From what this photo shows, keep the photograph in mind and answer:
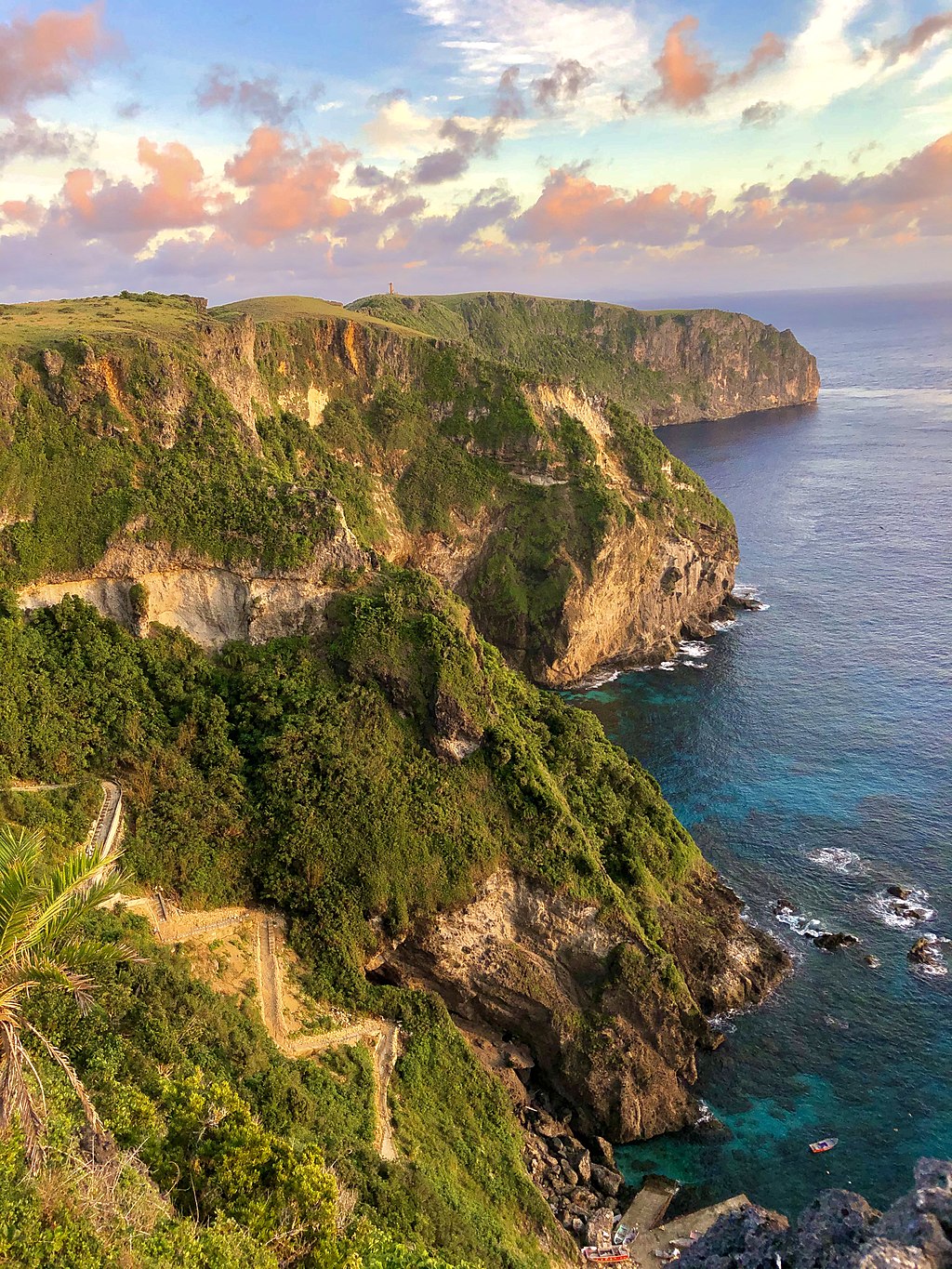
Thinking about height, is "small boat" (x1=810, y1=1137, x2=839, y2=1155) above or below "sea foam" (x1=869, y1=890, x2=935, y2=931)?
below

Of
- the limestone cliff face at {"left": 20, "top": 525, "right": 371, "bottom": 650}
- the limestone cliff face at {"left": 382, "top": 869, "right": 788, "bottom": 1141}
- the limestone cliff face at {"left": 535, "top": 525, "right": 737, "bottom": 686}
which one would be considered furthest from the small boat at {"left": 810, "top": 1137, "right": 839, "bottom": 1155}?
the limestone cliff face at {"left": 535, "top": 525, "right": 737, "bottom": 686}

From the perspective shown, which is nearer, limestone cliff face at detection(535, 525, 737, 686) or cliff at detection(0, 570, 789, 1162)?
cliff at detection(0, 570, 789, 1162)

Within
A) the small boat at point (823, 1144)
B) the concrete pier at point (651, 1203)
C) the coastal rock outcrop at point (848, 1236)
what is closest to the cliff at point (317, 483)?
the concrete pier at point (651, 1203)

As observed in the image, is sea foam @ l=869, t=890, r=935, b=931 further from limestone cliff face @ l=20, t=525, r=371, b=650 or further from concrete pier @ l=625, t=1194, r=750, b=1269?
limestone cliff face @ l=20, t=525, r=371, b=650

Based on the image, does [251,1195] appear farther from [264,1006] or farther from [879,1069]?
[879,1069]

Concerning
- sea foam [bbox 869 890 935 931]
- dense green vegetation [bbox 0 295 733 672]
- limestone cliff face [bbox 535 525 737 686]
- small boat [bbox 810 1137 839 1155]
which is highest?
dense green vegetation [bbox 0 295 733 672]

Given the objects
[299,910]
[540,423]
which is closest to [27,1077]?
[299,910]
